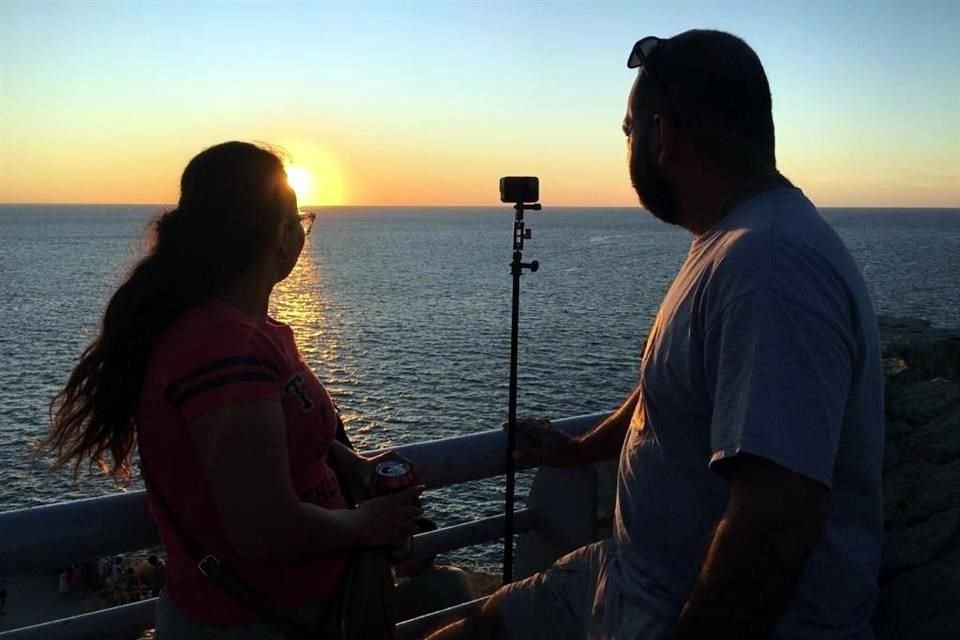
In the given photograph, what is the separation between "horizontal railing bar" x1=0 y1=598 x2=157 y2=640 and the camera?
2.32 m

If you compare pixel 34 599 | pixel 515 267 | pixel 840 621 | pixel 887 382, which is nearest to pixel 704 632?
pixel 840 621

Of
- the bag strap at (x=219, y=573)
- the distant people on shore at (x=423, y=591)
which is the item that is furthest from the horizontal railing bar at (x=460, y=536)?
the bag strap at (x=219, y=573)

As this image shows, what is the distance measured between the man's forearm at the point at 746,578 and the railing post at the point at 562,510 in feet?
5.12

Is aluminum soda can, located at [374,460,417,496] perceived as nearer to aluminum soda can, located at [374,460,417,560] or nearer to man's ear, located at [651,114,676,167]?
aluminum soda can, located at [374,460,417,560]

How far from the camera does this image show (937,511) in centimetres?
318

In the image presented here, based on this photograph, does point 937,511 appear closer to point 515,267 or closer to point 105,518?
point 515,267

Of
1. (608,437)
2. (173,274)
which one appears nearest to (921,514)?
(608,437)

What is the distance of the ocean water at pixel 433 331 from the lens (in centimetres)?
2652

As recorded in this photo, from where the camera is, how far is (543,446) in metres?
3.25

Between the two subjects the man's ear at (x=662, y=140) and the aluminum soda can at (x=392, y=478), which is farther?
the aluminum soda can at (x=392, y=478)

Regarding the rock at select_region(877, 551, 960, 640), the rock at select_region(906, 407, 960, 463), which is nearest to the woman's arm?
the rock at select_region(877, 551, 960, 640)

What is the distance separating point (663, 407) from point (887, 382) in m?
4.40

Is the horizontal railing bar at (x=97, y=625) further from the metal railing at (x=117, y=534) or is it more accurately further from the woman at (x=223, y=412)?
the woman at (x=223, y=412)

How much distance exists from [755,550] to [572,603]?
898 millimetres
